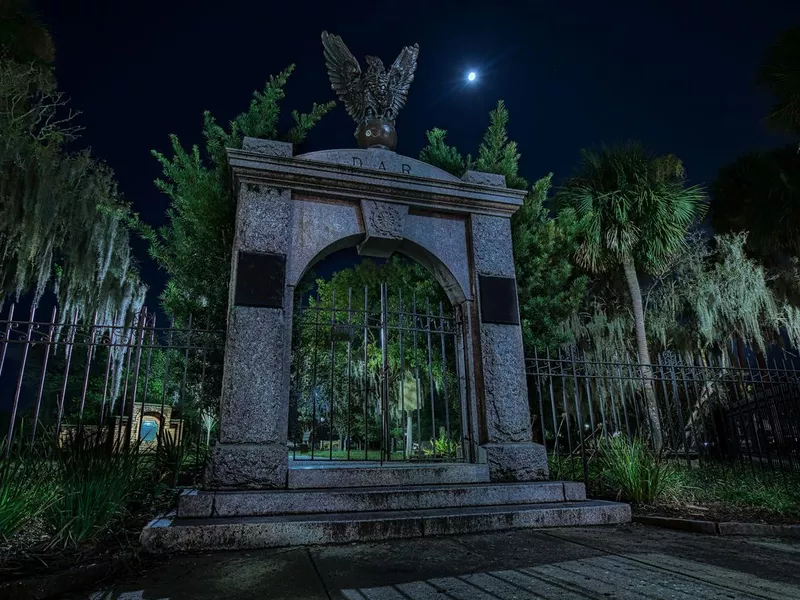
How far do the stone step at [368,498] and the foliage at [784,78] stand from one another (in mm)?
9704

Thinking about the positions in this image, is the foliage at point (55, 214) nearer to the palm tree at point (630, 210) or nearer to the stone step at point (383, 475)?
the stone step at point (383, 475)

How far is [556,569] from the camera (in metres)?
2.85

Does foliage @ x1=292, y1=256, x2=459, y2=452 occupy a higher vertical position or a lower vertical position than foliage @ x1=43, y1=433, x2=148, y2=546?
higher

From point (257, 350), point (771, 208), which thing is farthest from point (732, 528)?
point (771, 208)

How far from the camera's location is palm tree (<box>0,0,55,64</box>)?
1131cm

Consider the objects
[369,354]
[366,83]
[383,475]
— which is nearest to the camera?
[383,475]

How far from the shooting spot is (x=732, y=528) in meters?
4.23

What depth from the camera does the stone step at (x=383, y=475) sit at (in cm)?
444

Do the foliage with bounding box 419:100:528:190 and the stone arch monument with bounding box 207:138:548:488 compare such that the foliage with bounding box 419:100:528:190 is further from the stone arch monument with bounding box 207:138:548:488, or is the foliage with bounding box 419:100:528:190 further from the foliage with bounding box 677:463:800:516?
the foliage with bounding box 677:463:800:516

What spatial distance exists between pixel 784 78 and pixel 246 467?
39.4ft

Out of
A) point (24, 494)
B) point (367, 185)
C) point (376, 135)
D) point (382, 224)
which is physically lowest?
point (24, 494)

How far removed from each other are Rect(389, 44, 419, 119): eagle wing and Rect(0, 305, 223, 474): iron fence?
3.88m

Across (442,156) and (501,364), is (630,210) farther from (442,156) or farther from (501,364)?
(501,364)

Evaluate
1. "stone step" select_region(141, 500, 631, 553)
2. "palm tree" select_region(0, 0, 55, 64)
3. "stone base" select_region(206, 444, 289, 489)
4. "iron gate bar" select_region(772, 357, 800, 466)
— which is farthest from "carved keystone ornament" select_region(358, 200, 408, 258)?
"palm tree" select_region(0, 0, 55, 64)
